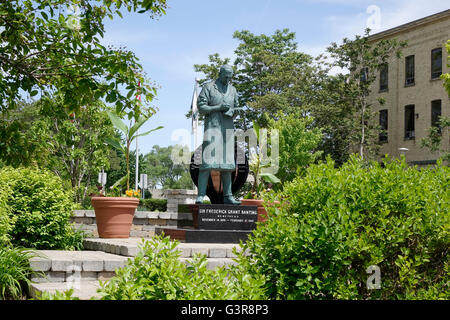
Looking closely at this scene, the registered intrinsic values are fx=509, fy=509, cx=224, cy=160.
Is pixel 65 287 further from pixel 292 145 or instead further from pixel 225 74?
pixel 292 145

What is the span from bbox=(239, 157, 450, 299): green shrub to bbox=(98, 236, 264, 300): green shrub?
69cm

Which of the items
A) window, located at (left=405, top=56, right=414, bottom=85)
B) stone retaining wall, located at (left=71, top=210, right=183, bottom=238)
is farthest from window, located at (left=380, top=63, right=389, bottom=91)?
stone retaining wall, located at (left=71, top=210, right=183, bottom=238)

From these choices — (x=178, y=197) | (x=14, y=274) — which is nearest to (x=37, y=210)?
(x=14, y=274)

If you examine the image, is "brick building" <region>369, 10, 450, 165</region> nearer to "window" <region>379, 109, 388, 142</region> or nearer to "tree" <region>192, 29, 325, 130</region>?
"window" <region>379, 109, 388, 142</region>

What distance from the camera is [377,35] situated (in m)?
39.2

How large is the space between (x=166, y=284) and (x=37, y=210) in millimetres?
6243

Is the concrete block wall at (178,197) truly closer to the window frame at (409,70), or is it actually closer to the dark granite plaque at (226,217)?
the dark granite plaque at (226,217)

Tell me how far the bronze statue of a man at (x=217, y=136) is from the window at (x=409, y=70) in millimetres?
30785

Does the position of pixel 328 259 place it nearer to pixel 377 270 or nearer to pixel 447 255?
pixel 377 270

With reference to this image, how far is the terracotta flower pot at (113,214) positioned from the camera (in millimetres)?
9984
